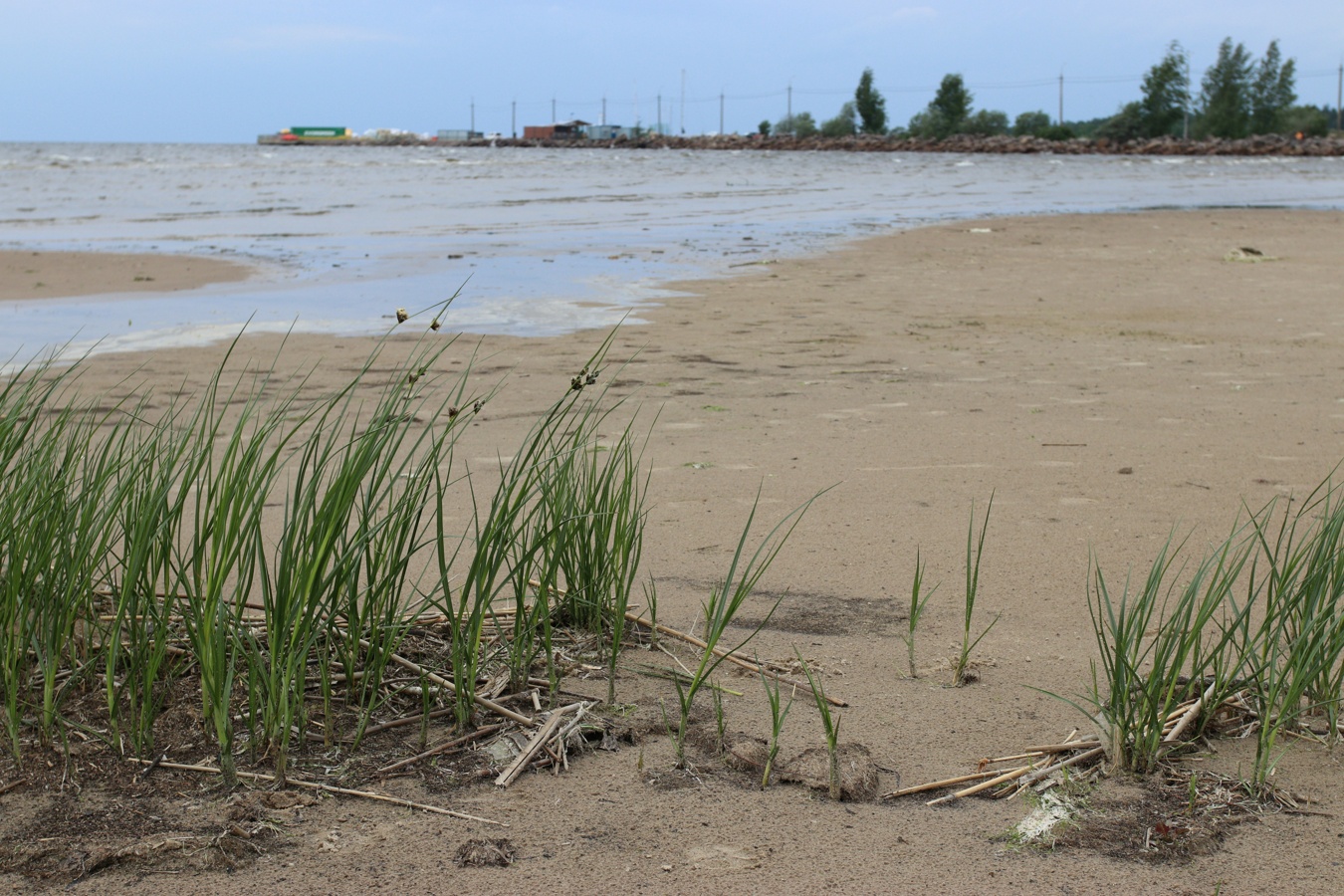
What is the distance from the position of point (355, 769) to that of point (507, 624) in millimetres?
631

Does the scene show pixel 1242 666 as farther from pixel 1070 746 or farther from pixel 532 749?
pixel 532 749

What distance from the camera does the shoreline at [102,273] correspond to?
370 inches

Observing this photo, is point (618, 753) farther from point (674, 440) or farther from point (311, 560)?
point (674, 440)

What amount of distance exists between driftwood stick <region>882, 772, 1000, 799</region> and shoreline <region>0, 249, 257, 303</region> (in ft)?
28.8

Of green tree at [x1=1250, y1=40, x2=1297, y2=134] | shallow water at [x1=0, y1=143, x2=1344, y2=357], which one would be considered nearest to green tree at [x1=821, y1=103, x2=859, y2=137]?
green tree at [x1=1250, y1=40, x2=1297, y2=134]

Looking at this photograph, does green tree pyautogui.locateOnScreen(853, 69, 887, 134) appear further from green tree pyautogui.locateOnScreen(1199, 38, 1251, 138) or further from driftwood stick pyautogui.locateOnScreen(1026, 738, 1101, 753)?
driftwood stick pyautogui.locateOnScreen(1026, 738, 1101, 753)

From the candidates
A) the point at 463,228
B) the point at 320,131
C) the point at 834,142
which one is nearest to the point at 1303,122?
the point at 834,142

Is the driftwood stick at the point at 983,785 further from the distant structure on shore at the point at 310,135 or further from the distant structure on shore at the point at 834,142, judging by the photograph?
the distant structure on shore at the point at 310,135

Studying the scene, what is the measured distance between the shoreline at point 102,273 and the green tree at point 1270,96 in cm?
9814

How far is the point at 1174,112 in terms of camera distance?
91.3 meters

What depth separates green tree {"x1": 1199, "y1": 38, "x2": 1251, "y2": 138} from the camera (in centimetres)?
9048

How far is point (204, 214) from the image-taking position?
1870cm

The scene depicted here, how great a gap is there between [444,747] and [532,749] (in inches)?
5.8

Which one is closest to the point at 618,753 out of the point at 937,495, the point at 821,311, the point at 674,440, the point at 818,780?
the point at 818,780
